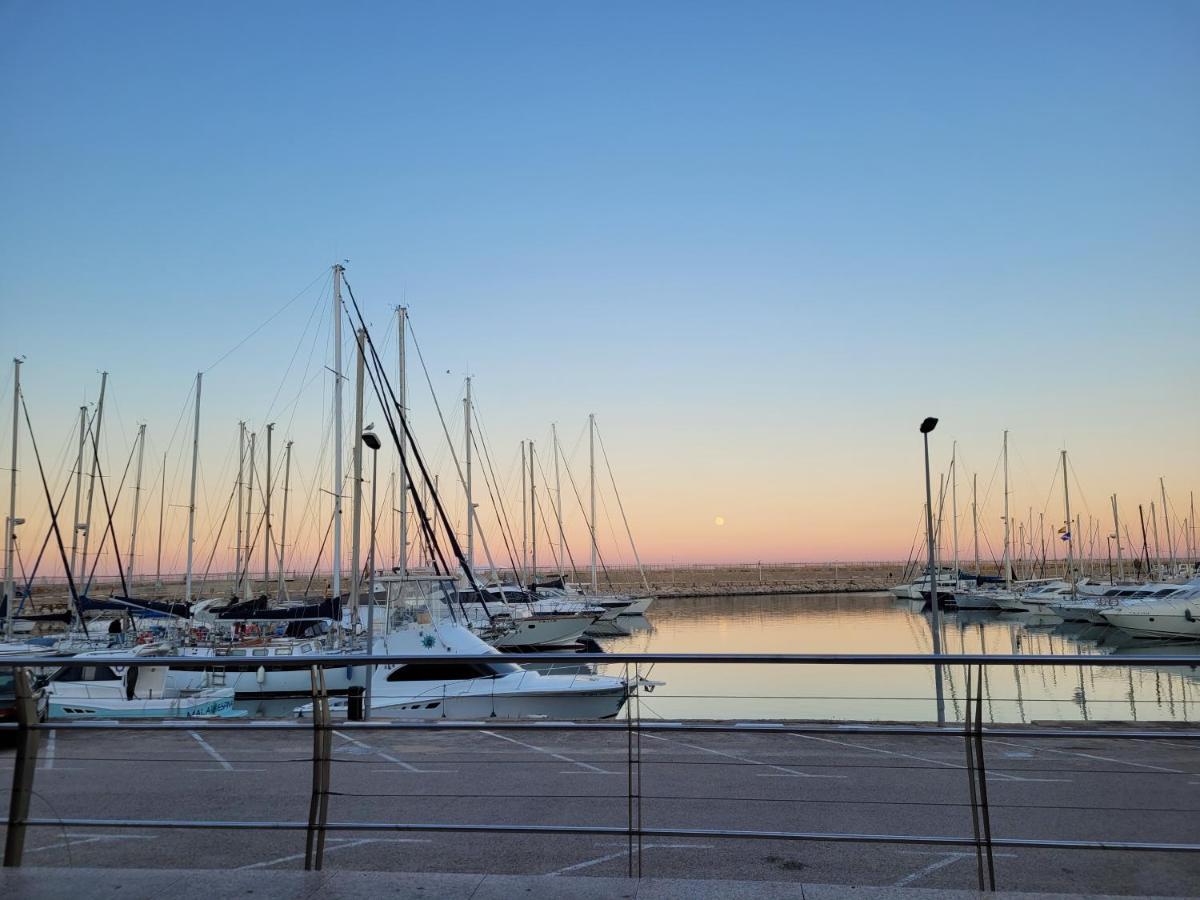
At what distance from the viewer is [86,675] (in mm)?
23828

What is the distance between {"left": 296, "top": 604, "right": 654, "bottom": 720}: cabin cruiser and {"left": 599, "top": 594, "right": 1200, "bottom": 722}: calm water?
195cm

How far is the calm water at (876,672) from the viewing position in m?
23.8

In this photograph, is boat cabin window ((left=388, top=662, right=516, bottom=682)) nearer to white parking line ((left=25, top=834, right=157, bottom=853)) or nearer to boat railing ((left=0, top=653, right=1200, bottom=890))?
boat railing ((left=0, top=653, right=1200, bottom=890))

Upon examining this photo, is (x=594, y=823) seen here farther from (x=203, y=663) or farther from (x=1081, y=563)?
(x=1081, y=563)

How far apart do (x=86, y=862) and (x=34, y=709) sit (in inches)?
76.3

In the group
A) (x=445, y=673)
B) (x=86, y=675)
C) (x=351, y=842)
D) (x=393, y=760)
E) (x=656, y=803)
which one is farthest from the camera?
(x=445, y=673)

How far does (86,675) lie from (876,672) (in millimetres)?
28130

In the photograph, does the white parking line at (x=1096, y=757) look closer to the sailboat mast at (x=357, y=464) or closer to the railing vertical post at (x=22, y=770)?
the railing vertical post at (x=22, y=770)

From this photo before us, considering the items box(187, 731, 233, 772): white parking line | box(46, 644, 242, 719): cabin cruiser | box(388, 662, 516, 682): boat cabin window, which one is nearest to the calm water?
box(388, 662, 516, 682): boat cabin window

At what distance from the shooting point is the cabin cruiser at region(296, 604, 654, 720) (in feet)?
70.3

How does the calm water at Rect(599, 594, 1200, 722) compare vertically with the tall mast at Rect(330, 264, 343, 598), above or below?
below

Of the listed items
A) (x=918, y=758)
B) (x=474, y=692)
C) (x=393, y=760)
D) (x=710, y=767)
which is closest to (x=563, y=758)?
(x=710, y=767)

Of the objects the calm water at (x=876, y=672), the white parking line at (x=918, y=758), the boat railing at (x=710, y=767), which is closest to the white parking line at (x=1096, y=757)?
the boat railing at (x=710, y=767)

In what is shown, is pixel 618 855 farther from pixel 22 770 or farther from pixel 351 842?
pixel 22 770
